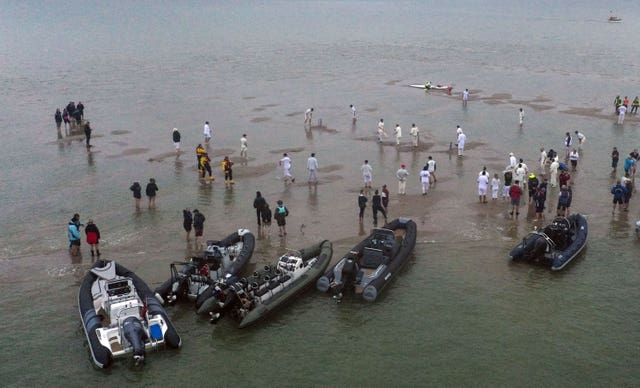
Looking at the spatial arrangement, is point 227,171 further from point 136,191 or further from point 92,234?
point 92,234

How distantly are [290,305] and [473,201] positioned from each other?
1111 centimetres

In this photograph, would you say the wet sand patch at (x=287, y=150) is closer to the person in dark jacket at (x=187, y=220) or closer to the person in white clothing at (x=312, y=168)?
the person in white clothing at (x=312, y=168)

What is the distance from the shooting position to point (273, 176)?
2881 cm

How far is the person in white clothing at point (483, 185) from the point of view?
24.3 m

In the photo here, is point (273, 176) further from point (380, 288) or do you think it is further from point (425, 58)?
point (425, 58)

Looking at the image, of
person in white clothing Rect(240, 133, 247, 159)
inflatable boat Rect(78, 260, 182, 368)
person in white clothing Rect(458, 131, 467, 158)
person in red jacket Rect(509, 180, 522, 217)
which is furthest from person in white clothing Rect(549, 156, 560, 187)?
inflatable boat Rect(78, 260, 182, 368)

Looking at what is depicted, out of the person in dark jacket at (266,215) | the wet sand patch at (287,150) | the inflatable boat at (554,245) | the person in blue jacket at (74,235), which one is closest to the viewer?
the inflatable boat at (554,245)

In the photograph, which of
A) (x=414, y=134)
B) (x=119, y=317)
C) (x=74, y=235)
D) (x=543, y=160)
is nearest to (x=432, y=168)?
(x=543, y=160)

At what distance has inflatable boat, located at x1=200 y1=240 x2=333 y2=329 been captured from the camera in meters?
16.3

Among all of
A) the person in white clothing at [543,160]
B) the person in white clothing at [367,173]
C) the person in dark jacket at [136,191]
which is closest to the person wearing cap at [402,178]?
the person in white clothing at [367,173]

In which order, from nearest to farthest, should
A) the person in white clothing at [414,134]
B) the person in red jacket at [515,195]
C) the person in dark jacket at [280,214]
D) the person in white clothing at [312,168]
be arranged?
1. the person in dark jacket at [280,214]
2. the person in red jacket at [515,195]
3. the person in white clothing at [312,168]
4. the person in white clothing at [414,134]

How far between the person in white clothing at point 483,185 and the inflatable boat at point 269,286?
838cm

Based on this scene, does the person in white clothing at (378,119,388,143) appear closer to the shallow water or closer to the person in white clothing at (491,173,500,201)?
the shallow water

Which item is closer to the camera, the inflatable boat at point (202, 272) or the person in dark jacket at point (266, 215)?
the inflatable boat at point (202, 272)
